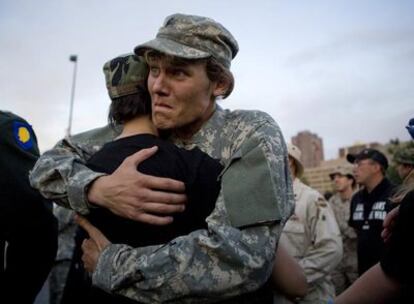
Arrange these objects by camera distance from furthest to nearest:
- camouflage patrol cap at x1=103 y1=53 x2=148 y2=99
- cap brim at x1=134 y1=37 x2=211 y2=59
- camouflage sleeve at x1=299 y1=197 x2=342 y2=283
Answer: camouflage sleeve at x1=299 y1=197 x2=342 y2=283, camouflage patrol cap at x1=103 y1=53 x2=148 y2=99, cap brim at x1=134 y1=37 x2=211 y2=59

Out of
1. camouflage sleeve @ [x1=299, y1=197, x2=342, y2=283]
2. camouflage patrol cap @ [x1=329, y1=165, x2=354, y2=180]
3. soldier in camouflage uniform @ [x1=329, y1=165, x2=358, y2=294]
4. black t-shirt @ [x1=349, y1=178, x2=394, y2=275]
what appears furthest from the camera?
camouflage patrol cap @ [x1=329, y1=165, x2=354, y2=180]

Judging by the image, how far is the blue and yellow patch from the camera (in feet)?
6.50

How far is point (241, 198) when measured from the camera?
55.8 inches

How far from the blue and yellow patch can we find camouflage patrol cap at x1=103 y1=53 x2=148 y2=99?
56 centimetres

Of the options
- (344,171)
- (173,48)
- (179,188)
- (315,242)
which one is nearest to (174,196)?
(179,188)

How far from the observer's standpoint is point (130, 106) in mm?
1737

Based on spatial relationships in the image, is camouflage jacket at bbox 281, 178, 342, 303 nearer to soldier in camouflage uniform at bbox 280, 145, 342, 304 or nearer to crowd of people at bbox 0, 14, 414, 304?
soldier in camouflage uniform at bbox 280, 145, 342, 304

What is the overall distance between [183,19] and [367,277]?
1347 mm

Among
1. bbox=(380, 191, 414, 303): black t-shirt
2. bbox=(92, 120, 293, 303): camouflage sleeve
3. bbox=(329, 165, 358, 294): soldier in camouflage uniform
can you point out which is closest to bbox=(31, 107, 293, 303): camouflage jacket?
bbox=(92, 120, 293, 303): camouflage sleeve

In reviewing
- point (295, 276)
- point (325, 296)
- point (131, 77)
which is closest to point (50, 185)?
point (131, 77)

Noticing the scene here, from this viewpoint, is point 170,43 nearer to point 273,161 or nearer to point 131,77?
point 131,77

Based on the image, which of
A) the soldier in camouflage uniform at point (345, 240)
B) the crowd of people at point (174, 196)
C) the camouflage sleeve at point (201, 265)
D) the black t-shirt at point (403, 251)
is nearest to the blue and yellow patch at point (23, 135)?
the crowd of people at point (174, 196)

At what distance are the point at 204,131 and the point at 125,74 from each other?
1.42 feet

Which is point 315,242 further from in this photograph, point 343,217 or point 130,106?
point 343,217
